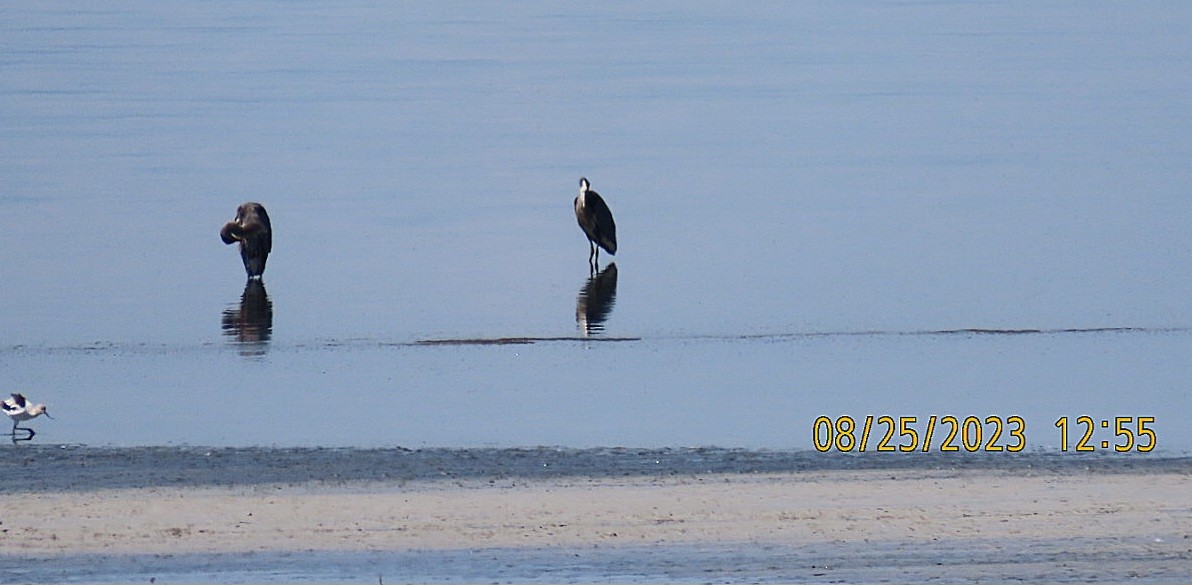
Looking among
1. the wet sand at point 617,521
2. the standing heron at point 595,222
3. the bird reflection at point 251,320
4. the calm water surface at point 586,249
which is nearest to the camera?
the wet sand at point 617,521

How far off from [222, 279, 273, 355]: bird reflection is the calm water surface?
0.06 meters

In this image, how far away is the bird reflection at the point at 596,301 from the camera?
1670cm

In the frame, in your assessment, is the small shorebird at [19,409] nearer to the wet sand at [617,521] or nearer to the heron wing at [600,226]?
the wet sand at [617,521]

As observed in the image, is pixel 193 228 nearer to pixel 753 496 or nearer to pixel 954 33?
pixel 753 496

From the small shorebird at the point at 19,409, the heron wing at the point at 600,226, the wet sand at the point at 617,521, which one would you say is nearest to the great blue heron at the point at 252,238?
the heron wing at the point at 600,226

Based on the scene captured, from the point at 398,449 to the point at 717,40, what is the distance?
4698 cm

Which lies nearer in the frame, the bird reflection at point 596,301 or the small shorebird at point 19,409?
the small shorebird at point 19,409

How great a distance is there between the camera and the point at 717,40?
190 ft

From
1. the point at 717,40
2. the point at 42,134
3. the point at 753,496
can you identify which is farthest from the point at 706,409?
the point at 717,40

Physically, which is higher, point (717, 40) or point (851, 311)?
point (717, 40)

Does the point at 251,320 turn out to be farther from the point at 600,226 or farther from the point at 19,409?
the point at 19,409

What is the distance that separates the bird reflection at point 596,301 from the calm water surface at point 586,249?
6 centimetres

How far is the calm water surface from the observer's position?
44.0ft

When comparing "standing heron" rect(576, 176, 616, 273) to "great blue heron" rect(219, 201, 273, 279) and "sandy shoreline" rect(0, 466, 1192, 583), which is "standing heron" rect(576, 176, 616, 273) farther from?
"sandy shoreline" rect(0, 466, 1192, 583)
